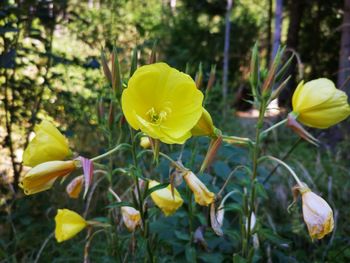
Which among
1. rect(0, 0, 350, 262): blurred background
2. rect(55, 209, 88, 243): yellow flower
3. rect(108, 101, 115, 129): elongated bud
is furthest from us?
rect(0, 0, 350, 262): blurred background

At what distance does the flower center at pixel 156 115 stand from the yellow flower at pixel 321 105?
1.22 ft

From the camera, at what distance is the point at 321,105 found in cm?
108

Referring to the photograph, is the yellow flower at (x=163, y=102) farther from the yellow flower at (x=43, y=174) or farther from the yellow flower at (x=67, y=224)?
the yellow flower at (x=67, y=224)

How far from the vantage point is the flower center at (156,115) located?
956 millimetres

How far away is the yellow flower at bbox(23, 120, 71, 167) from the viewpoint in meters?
1.04

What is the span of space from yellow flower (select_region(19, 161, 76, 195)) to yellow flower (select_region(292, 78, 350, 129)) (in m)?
0.61

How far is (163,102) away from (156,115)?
38 millimetres

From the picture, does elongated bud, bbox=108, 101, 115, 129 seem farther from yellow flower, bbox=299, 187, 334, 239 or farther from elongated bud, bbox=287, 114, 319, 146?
yellow flower, bbox=299, 187, 334, 239

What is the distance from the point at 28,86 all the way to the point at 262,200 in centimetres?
164

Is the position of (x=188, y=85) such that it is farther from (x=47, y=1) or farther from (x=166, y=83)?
(x=47, y=1)

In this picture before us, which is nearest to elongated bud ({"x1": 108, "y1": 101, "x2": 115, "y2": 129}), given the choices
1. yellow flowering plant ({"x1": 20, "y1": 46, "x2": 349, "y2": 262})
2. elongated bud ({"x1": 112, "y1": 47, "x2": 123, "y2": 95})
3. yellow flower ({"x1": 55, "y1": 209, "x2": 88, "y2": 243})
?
yellow flowering plant ({"x1": 20, "y1": 46, "x2": 349, "y2": 262})

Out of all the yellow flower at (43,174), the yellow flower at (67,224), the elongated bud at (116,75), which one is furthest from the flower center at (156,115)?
the yellow flower at (67,224)

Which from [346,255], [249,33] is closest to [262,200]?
[346,255]

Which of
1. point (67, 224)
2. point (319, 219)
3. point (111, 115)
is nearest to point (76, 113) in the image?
point (67, 224)
